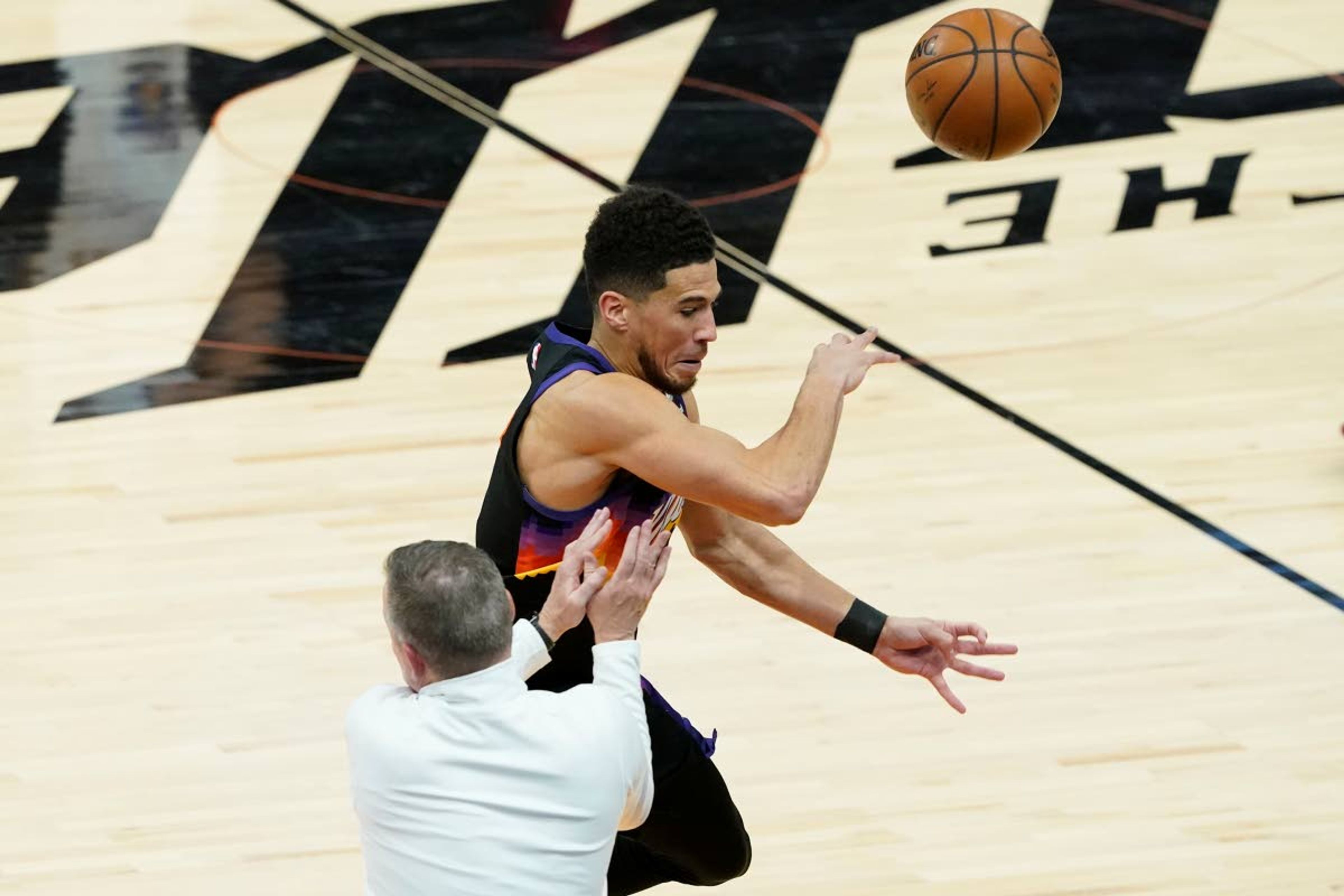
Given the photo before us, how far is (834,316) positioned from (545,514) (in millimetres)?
4457

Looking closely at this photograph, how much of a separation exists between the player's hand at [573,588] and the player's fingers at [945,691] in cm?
109

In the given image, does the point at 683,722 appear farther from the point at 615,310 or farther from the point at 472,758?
the point at 472,758

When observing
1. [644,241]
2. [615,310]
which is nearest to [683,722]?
[615,310]

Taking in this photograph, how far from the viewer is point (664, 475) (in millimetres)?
4117

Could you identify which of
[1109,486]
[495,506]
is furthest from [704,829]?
[1109,486]

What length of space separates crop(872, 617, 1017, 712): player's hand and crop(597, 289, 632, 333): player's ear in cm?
96

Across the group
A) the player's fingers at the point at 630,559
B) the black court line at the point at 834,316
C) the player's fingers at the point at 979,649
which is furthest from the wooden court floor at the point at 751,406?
the player's fingers at the point at 630,559

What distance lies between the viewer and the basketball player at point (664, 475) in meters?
4.09

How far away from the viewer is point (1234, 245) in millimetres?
9203

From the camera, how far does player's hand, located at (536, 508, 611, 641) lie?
148 inches

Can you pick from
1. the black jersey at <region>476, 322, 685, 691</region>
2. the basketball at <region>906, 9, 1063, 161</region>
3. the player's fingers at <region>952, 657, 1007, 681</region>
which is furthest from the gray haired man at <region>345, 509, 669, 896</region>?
the basketball at <region>906, 9, 1063, 161</region>

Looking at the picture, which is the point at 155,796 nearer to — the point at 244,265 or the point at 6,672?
the point at 6,672

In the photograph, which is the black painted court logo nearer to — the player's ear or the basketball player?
the basketball player

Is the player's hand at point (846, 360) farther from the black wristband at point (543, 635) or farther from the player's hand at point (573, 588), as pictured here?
the black wristband at point (543, 635)
